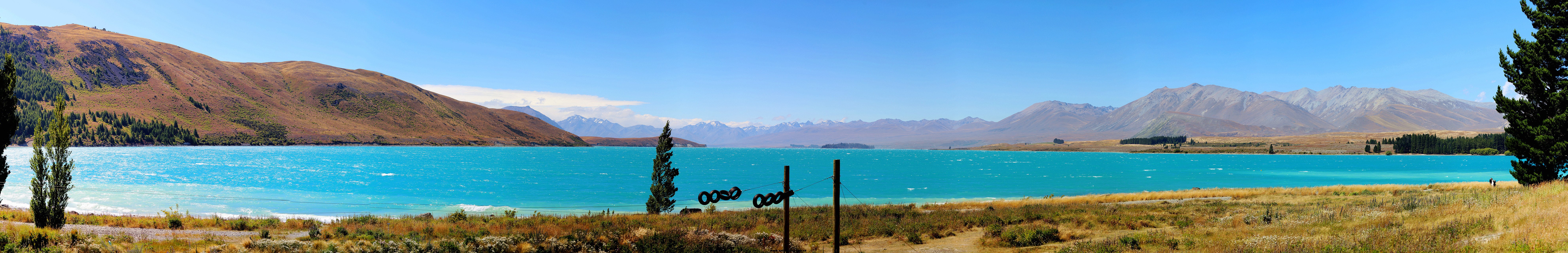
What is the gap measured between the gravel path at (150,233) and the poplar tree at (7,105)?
1.92 m

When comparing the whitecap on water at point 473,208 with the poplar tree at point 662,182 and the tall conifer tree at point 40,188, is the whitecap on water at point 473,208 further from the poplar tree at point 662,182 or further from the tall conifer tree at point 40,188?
the tall conifer tree at point 40,188

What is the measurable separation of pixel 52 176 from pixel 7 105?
2.32 metres

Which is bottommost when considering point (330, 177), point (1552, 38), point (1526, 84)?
point (330, 177)

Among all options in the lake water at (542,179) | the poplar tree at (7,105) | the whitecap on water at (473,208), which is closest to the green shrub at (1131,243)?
the poplar tree at (7,105)

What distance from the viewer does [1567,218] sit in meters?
11.5

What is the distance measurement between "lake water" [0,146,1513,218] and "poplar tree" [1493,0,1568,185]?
33.3 meters

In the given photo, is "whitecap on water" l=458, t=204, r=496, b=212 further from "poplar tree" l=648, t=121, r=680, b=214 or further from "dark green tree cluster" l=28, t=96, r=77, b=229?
"dark green tree cluster" l=28, t=96, r=77, b=229

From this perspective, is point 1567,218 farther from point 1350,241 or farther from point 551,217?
point 551,217

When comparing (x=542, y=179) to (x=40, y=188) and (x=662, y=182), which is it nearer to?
(x=662, y=182)

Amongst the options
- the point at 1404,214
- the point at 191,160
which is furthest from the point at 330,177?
the point at 1404,214

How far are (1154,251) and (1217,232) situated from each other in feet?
13.3

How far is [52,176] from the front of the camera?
63.1ft

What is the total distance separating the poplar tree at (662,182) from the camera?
1287 inches

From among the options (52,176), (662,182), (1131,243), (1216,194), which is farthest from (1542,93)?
(52,176)
